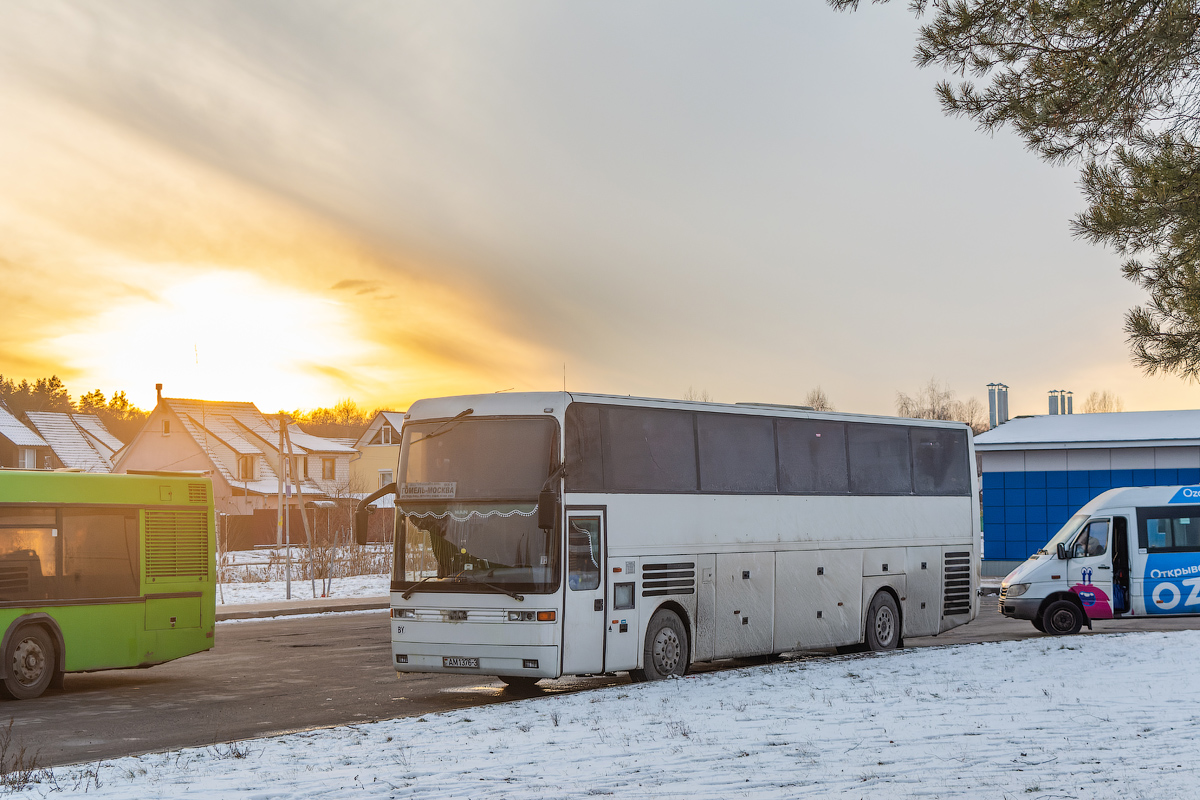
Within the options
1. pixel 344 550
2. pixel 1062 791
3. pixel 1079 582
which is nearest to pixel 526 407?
pixel 1062 791

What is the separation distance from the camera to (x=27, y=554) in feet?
49.6

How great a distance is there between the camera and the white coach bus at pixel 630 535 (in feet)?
46.4

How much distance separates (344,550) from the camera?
138 feet

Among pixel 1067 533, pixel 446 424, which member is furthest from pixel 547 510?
pixel 1067 533

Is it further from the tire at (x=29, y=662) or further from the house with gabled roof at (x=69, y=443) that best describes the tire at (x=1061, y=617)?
the house with gabled roof at (x=69, y=443)

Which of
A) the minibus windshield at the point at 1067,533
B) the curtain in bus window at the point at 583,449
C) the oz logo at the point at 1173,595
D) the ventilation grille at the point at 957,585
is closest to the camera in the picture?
the curtain in bus window at the point at 583,449

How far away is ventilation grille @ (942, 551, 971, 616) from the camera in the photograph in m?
20.4

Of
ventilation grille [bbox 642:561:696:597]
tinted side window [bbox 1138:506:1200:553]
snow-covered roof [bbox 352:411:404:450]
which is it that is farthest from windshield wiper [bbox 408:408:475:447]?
snow-covered roof [bbox 352:411:404:450]

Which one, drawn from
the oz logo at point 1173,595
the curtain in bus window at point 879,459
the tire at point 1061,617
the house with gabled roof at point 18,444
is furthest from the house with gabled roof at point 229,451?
the oz logo at point 1173,595

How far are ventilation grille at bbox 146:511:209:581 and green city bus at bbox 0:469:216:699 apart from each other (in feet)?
0.05

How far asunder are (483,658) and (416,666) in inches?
39.3

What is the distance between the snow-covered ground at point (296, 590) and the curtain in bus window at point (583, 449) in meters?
17.8

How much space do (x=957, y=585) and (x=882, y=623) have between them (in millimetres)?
2113

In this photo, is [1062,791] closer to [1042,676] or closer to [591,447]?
[1042,676]
